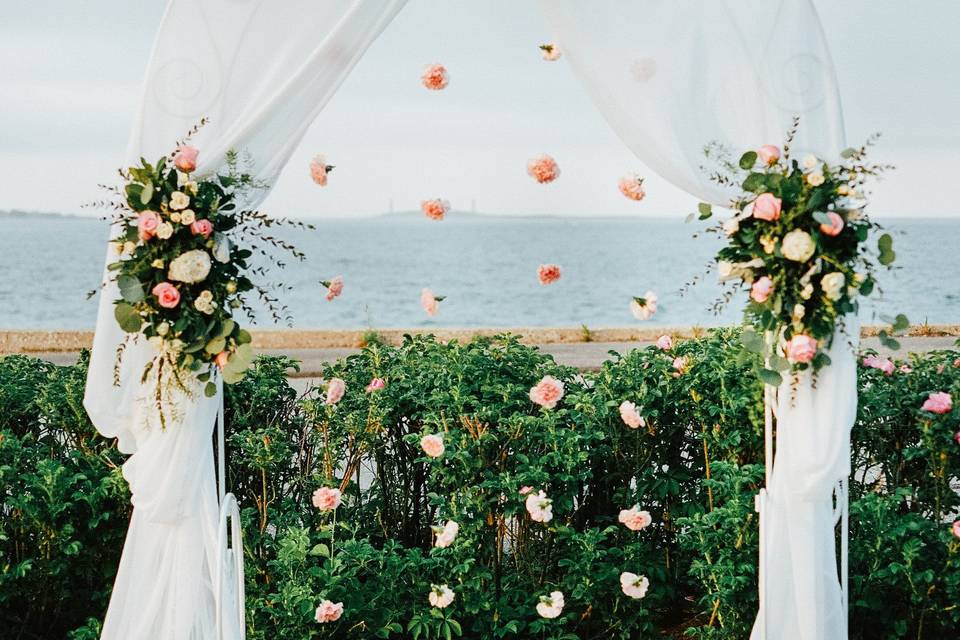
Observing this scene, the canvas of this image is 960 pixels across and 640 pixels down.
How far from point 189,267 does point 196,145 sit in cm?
34

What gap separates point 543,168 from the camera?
3.51m

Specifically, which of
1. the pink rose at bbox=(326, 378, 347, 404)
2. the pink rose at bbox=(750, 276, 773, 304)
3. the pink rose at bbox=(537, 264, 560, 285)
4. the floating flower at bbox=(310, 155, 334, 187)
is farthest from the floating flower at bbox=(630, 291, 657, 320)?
the floating flower at bbox=(310, 155, 334, 187)

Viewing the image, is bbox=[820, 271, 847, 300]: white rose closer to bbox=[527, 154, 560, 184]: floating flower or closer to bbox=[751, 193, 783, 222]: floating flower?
bbox=[751, 193, 783, 222]: floating flower

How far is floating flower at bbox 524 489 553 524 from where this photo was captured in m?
2.91

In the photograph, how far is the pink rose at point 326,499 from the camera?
Answer: 2922mm

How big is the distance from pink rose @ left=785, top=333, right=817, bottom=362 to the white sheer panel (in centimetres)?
43

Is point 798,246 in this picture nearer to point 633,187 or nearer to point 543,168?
point 633,187

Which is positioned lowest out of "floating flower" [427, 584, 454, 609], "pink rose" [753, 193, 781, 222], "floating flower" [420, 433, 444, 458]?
"floating flower" [427, 584, 454, 609]

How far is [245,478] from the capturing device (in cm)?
309

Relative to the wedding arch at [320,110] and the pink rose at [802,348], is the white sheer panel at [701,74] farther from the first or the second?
the pink rose at [802,348]

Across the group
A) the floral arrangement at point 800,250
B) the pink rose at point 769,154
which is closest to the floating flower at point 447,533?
the floral arrangement at point 800,250

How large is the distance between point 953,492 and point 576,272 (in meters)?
45.0

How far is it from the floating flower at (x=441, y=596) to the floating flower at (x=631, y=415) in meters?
0.70

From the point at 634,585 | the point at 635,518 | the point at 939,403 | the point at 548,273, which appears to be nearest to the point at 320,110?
the point at 548,273
